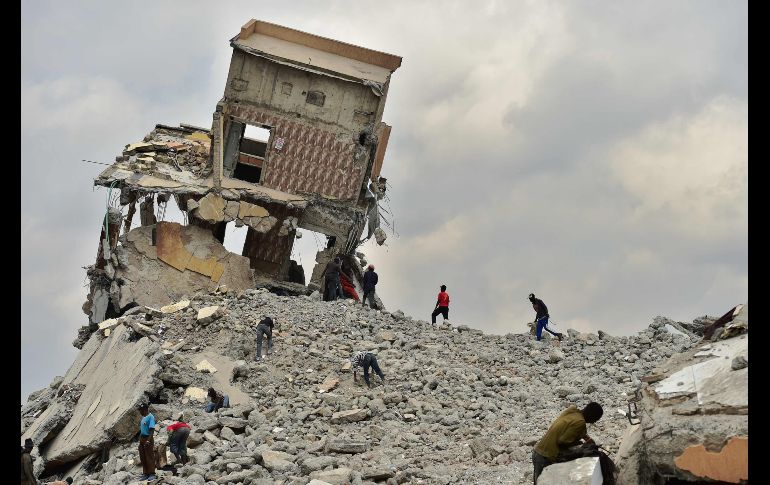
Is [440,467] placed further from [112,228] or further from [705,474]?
[112,228]

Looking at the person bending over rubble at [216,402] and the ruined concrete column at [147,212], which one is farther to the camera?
the ruined concrete column at [147,212]

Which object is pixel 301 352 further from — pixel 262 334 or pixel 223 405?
pixel 223 405

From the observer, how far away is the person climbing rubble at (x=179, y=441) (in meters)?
14.7

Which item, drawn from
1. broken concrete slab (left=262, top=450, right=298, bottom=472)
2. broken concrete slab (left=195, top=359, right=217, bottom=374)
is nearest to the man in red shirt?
broken concrete slab (left=195, top=359, right=217, bottom=374)

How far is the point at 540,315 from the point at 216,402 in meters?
7.28

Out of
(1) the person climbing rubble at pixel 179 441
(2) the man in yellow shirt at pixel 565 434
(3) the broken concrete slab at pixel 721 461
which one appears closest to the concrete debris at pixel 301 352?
(3) the broken concrete slab at pixel 721 461

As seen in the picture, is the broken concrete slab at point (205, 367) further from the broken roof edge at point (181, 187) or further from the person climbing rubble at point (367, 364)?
the broken roof edge at point (181, 187)

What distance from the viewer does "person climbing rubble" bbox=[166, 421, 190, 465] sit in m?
14.7

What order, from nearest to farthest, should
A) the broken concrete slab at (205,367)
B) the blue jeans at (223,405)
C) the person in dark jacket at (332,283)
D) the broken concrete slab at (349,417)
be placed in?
the broken concrete slab at (349,417) → the blue jeans at (223,405) → the broken concrete slab at (205,367) → the person in dark jacket at (332,283)

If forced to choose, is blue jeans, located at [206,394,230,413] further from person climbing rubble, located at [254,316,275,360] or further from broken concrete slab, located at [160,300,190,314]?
broken concrete slab, located at [160,300,190,314]

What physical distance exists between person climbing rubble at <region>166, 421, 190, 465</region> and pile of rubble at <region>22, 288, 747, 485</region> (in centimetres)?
15

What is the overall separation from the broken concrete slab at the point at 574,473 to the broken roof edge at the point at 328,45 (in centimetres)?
2027

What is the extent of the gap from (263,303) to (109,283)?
5627mm

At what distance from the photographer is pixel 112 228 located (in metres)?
26.2
